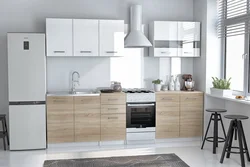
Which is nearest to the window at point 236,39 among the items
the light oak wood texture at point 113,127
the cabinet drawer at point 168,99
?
the cabinet drawer at point 168,99

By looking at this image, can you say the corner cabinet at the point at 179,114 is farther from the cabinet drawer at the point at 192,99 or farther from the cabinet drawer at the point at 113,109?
the cabinet drawer at the point at 113,109

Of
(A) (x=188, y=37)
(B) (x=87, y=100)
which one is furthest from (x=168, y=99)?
(B) (x=87, y=100)

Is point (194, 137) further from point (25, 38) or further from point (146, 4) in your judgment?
point (25, 38)

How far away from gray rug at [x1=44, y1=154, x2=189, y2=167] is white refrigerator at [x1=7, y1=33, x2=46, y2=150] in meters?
0.83

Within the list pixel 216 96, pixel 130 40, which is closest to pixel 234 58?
pixel 216 96

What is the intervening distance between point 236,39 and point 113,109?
2.42 meters

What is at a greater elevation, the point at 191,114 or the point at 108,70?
the point at 108,70

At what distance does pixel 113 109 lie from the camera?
5.65 m

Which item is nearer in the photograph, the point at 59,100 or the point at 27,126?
the point at 27,126

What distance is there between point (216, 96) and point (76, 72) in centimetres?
249

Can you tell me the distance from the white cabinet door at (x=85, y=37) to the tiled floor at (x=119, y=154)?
1.67 metres

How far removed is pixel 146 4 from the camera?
6.29 meters

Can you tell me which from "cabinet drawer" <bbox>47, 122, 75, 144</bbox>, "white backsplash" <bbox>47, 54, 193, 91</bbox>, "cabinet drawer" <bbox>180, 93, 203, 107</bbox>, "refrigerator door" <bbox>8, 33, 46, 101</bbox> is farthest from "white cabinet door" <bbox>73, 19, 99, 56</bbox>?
"cabinet drawer" <bbox>180, 93, 203, 107</bbox>

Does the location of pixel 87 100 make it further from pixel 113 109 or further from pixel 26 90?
pixel 26 90
